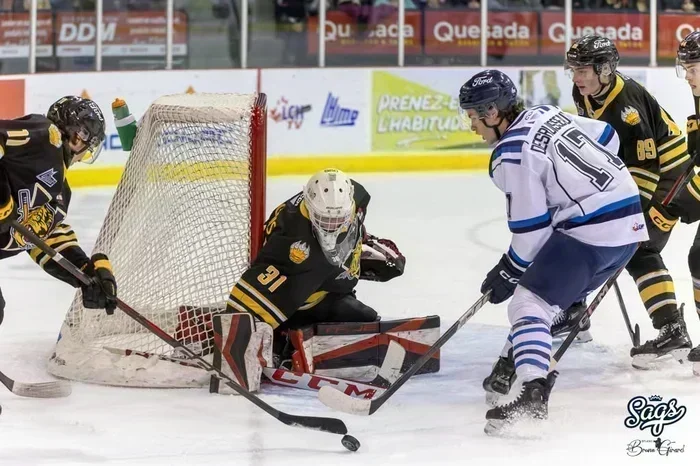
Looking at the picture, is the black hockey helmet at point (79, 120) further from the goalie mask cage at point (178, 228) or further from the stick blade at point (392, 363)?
the stick blade at point (392, 363)

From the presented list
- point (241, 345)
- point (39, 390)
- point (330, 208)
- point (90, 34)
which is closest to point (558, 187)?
point (330, 208)

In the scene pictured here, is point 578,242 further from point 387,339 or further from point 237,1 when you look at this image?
point 237,1

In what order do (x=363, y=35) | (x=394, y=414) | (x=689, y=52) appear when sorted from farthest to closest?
(x=363, y=35) → (x=689, y=52) → (x=394, y=414)

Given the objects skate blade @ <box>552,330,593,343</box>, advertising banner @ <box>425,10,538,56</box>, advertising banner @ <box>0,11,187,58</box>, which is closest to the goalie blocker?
skate blade @ <box>552,330,593,343</box>

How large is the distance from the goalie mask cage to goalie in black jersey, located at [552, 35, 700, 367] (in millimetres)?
1034

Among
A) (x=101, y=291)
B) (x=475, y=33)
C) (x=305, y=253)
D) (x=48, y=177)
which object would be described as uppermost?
(x=475, y=33)

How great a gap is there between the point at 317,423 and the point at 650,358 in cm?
120

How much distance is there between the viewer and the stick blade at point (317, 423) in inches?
117

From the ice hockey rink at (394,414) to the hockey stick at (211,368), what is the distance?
0.04 metres

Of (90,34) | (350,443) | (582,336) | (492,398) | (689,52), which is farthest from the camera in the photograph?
(90,34)

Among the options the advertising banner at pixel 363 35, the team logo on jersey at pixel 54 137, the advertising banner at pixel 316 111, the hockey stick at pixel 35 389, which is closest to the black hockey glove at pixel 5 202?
the team logo on jersey at pixel 54 137

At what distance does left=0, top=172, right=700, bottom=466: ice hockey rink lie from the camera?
2893mm

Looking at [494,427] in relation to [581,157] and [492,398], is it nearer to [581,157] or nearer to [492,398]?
[492,398]

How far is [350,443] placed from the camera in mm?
2902
